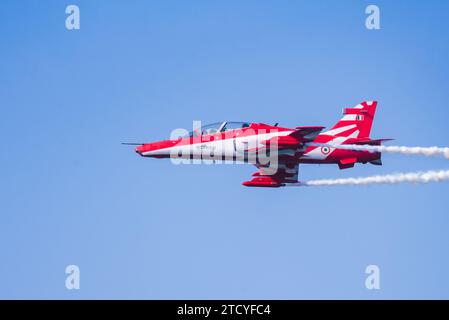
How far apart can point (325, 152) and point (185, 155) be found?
832 cm

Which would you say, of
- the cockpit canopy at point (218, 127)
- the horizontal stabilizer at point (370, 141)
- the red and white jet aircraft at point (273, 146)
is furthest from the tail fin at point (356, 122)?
the cockpit canopy at point (218, 127)

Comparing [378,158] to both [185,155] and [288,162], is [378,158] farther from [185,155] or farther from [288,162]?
[185,155]

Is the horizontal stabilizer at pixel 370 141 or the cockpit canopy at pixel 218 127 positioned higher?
the cockpit canopy at pixel 218 127

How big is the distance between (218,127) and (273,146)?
3.44 meters

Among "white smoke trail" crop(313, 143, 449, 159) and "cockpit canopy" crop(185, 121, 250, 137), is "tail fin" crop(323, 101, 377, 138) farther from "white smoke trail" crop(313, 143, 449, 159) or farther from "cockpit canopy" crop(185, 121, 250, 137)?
"cockpit canopy" crop(185, 121, 250, 137)

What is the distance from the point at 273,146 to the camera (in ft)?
167

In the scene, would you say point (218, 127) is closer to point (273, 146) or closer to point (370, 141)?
point (273, 146)

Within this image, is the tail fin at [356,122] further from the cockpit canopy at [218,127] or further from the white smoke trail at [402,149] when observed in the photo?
the cockpit canopy at [218,127]

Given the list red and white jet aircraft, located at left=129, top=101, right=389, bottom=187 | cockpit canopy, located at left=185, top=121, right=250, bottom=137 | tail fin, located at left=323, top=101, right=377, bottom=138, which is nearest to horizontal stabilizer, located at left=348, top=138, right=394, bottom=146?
red and white jet aircraft, located at left=129, top=101, right=389, bottom=187

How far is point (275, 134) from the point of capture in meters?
50.7

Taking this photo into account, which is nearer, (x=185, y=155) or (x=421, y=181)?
(x=421, y=181)

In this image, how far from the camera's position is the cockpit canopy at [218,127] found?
51.2 m

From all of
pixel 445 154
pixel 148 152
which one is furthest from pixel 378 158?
pixel 148 152
